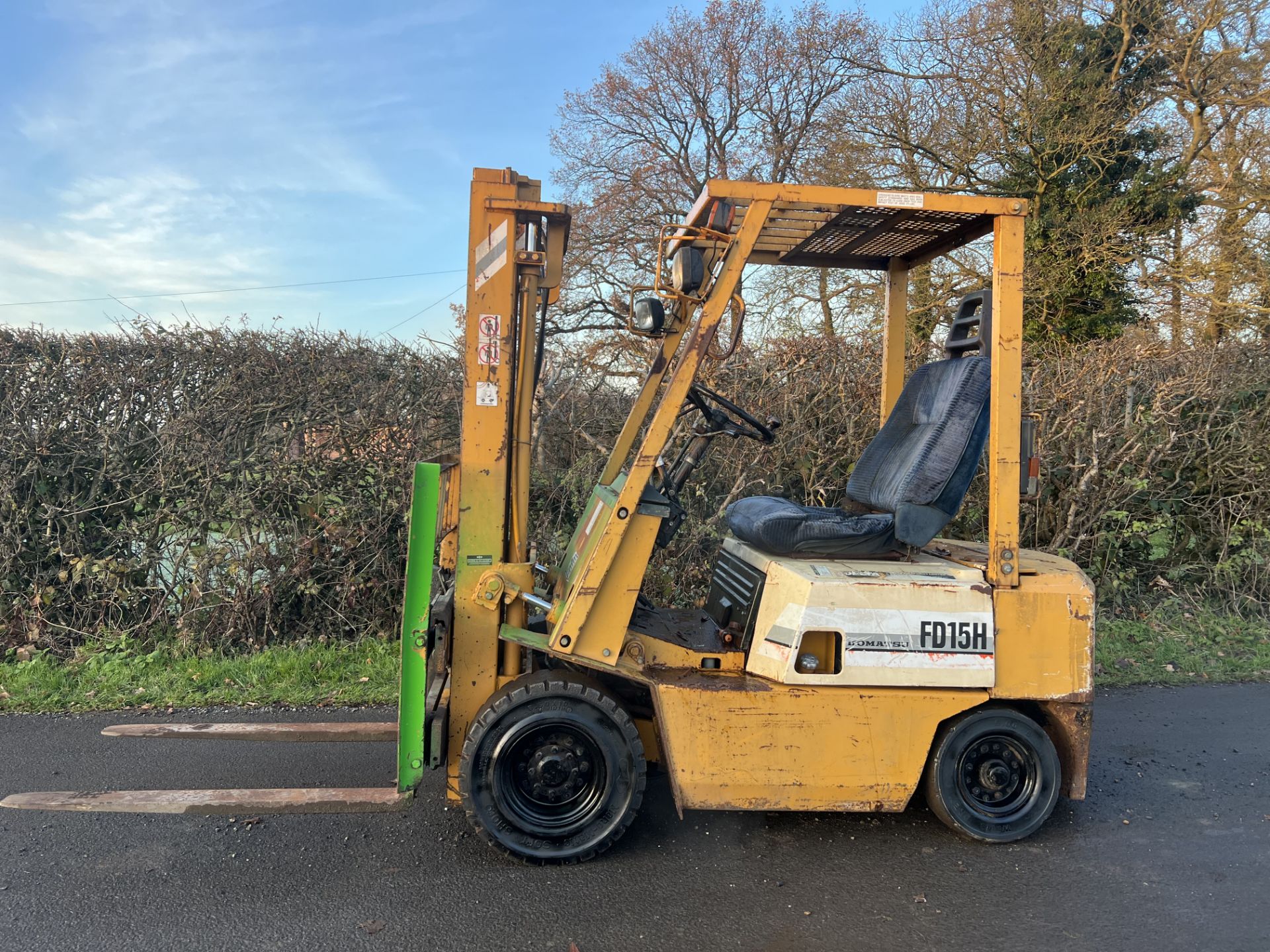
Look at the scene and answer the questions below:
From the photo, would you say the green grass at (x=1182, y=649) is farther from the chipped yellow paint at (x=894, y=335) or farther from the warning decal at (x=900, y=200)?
the warning decal at (x=900, y=200)

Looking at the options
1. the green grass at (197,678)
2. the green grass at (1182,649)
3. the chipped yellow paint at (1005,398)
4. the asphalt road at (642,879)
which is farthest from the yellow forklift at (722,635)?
the green grass at (1182,649)

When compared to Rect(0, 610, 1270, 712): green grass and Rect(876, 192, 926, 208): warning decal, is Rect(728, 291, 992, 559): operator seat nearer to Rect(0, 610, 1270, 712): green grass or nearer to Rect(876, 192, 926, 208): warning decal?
Rect(876, 192, 926, 208): warning decal

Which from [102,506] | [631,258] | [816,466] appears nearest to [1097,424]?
[816,466]

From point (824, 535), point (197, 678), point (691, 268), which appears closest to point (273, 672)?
point (197, 678)

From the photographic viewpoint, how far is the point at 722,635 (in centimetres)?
391

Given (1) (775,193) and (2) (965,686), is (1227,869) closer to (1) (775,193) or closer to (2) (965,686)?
(2) (965,686)

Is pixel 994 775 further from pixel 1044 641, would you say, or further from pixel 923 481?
pixel 923 481

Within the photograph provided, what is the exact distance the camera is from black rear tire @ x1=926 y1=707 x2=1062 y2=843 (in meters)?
3.59

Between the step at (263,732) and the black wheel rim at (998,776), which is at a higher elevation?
the black wheel rim at (998,776)

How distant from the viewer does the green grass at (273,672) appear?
5281mm

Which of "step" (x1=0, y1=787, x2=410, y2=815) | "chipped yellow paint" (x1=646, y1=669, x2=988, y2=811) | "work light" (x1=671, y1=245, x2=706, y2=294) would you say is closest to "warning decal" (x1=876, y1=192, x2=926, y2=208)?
→ "work light" (x1=671, y1=245, x2=706, y2=294)

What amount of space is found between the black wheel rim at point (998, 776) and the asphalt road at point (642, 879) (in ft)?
0.54

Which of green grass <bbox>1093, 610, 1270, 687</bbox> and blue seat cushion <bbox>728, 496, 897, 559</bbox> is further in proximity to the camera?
green grass <bbox>1093, 610, 1270, 687</bbox>

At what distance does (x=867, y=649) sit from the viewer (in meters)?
3.44
